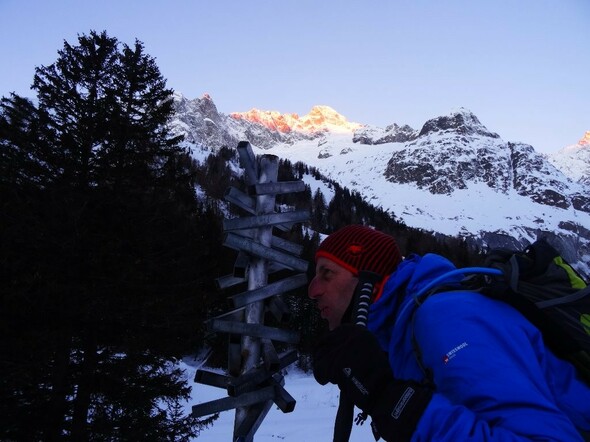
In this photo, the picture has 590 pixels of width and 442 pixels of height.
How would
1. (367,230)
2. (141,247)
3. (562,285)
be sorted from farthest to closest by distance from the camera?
1. (141,247)
2. (367,230)
3. (562,285)

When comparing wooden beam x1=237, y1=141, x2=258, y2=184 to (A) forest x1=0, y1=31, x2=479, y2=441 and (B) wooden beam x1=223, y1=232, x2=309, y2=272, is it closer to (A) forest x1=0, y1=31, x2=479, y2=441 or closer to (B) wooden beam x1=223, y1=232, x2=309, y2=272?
(B) wooden beam x1=223, y1=232, x2=309, y2=272

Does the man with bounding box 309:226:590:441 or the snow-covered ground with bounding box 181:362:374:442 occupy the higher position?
the man with bounding box 309:226:590:441

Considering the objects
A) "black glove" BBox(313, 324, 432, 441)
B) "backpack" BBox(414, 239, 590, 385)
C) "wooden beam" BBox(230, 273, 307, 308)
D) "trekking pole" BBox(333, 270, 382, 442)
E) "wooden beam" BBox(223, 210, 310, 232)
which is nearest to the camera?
"black glove" BBox(313, 324, 432, 441)

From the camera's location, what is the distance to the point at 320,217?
3356 inches

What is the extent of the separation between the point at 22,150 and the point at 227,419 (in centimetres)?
988

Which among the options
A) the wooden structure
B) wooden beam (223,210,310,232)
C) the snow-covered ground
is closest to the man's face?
the wooden structure

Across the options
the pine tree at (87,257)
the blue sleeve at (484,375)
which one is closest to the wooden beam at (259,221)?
the blue sleeve at (484,375)

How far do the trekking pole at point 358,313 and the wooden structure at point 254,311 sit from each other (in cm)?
197

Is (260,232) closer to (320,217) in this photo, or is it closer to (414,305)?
(414,305)

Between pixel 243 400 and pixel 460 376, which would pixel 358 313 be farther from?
pixel 243 400

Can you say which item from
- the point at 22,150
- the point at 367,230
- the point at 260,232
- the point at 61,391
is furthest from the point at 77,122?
the point at 367,230

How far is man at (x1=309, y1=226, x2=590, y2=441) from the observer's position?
47.3 inches

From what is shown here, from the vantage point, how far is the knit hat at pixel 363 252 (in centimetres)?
223

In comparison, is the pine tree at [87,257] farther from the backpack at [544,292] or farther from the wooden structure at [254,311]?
the backpack at [544,292]
